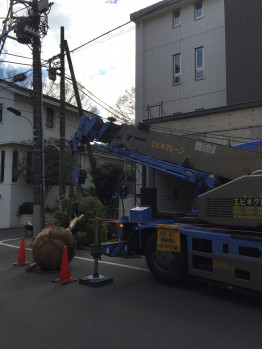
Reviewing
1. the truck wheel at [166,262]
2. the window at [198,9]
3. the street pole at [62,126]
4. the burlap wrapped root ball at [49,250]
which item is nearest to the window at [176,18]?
the window at [198,9]

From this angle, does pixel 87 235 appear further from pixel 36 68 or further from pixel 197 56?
pixel 197 56

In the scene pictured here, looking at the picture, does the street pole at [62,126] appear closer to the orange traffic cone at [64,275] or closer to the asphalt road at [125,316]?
the orange traffic cone at [64,275]

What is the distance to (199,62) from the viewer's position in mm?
19844

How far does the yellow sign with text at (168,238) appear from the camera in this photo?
6.57m

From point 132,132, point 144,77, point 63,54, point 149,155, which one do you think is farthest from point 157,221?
point 144,77

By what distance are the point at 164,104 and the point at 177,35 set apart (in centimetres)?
449

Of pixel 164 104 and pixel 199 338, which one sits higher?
pixel 164 104

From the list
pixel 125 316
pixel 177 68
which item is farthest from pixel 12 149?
pixel 125 316

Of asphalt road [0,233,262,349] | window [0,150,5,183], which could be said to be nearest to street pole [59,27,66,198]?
asphalt road [0,233,262,349]

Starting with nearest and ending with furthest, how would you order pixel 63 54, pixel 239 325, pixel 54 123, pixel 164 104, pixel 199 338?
pixel 199 338
pixel 239 325
pixel 63 54
pixel 164 104
pixel 54 123

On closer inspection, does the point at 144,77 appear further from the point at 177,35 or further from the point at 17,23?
the point at 17,23

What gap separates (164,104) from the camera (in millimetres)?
20406

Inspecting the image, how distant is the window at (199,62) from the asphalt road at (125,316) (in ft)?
50.1

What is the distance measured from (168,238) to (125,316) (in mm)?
2040
